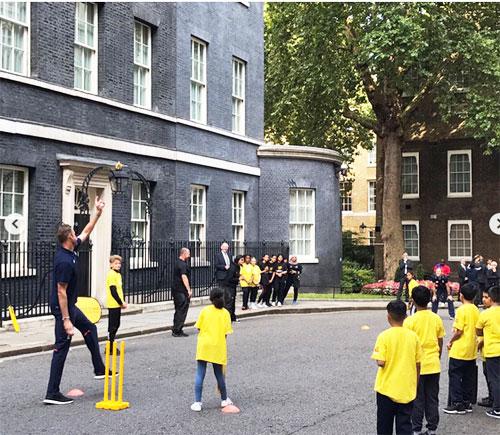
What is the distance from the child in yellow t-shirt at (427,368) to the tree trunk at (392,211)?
2525 centimetres

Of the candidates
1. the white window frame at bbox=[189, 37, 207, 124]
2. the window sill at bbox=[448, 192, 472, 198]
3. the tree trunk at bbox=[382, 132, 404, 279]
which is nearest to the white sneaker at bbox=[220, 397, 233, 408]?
the white window frame at bbox=[189, 37, 207, 124]

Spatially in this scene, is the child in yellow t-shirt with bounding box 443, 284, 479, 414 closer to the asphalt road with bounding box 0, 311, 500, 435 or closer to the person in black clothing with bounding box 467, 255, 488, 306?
the asphalt road with bounding box 0, 311, 500, 435

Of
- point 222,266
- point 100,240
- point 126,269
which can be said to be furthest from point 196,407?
point 126,269

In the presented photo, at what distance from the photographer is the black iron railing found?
1526 centimetres

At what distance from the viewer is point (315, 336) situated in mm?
14758

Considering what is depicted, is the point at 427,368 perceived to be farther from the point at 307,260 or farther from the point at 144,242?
the point at 307,260

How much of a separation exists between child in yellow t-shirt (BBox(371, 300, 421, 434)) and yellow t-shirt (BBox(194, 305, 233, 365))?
234cm

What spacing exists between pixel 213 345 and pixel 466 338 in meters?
2.74

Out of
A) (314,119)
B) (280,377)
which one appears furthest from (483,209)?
(280,377)

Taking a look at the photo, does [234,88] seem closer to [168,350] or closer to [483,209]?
[168,350]

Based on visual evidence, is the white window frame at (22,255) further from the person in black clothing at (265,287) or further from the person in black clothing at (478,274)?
the person in black clothing at (478,274)

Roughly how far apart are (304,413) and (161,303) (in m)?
11.8

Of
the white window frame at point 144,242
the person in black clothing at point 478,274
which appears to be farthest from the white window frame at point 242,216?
the person in black clothing at point 478,274

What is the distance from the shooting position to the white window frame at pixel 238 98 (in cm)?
2530
